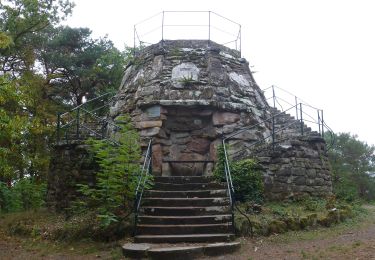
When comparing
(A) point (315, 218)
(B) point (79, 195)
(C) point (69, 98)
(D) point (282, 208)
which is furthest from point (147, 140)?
(C) point (69, 98)

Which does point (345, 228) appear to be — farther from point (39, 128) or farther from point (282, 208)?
point (39, 128)

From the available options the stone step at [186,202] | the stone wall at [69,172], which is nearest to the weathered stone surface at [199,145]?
the stone wall at [69,172]

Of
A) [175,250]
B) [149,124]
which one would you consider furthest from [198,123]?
[175,250]

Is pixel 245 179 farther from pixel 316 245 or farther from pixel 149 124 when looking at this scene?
pixel 149 124

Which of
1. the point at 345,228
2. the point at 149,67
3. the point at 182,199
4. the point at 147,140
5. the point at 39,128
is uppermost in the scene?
the point at 149,67

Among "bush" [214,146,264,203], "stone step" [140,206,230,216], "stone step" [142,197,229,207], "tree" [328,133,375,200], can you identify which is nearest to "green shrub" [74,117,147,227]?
"stone step" [140,206,230,216]

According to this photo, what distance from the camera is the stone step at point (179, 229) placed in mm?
7137

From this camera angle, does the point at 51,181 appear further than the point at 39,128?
No

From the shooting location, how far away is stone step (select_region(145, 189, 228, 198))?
27.3 ft

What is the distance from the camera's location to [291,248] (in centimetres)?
675

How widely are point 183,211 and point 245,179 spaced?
2.09m

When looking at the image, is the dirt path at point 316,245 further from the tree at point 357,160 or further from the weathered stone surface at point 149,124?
the tree at point 357,160

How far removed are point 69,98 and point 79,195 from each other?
12.2 metres

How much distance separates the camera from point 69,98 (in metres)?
20.6
